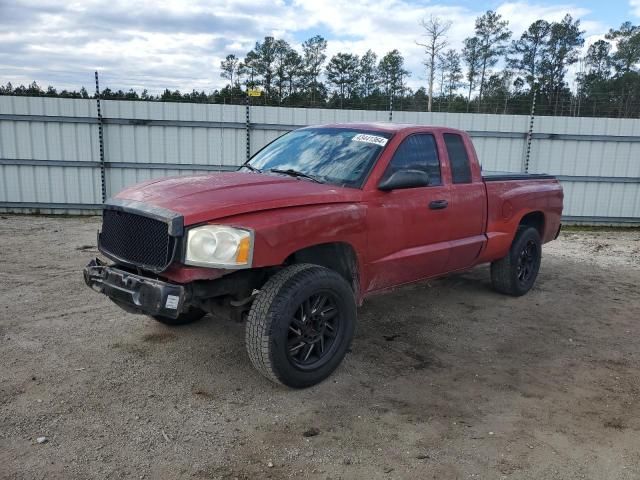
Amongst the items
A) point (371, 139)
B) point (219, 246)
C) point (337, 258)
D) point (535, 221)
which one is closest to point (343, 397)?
point (337, 258)

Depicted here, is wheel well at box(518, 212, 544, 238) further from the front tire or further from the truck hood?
the front tire

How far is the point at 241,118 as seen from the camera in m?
11.5

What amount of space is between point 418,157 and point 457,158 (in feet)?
2.12

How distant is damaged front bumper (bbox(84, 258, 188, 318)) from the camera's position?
3291 millimetres

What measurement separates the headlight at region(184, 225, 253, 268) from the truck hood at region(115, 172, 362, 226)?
9 centimetres

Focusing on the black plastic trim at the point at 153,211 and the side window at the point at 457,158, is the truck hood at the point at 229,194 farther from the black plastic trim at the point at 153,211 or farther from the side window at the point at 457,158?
the side window at the point at 457,158

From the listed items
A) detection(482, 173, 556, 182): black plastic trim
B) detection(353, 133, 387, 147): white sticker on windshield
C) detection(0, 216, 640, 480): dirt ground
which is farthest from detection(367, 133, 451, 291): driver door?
detection(482, 173, 556, 182): black plastic trim

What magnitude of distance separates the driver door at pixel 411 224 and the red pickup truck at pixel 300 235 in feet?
0.04

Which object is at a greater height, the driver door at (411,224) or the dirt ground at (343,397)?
the driver door at (411,224)

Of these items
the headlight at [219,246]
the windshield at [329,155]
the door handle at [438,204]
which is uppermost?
the windshield at [329,155]

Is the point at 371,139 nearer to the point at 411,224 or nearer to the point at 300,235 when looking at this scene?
the point at 411,224

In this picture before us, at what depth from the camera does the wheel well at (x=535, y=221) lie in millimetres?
6382

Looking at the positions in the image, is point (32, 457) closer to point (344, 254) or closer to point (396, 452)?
point (396, 452)

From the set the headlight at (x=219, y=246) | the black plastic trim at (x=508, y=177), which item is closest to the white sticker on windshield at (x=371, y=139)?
the black plastic trim at (x=508, y=177)
